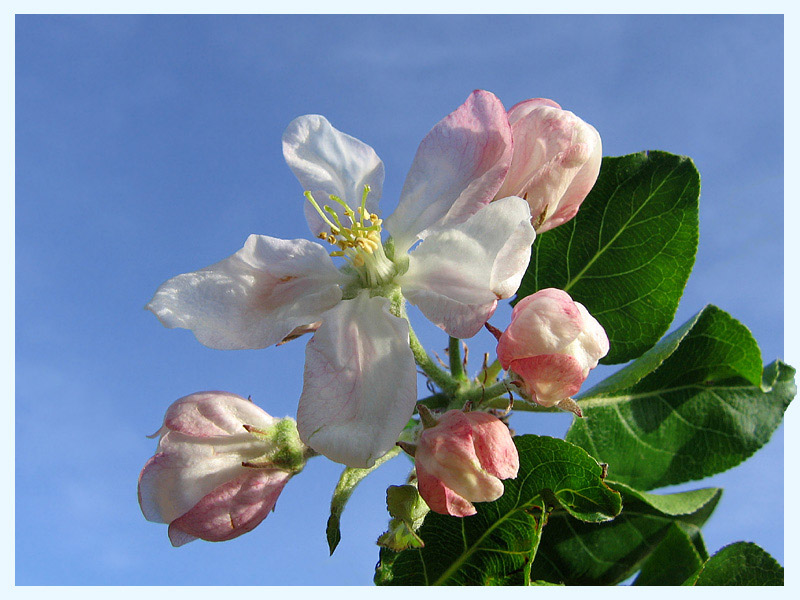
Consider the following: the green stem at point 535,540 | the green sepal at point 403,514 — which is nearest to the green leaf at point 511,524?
the green stem at point 535,540

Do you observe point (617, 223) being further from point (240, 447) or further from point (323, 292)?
point (240, 447)

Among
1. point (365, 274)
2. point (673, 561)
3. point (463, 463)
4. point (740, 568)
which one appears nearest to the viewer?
point (463, 463)

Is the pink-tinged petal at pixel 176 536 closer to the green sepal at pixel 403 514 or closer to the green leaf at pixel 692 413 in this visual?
the green sepal at pixel 403 514

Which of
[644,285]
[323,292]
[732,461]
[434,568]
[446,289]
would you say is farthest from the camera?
[732,461]

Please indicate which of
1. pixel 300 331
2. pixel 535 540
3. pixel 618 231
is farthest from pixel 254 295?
pixel 618 231

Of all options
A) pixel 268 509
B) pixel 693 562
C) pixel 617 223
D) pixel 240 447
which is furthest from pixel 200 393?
pixel 693 562

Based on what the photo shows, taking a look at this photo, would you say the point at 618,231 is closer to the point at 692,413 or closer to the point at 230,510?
the point at 692,413

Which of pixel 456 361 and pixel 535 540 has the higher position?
pixel 456 361

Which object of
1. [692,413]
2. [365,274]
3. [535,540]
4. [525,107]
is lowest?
[535,540]
